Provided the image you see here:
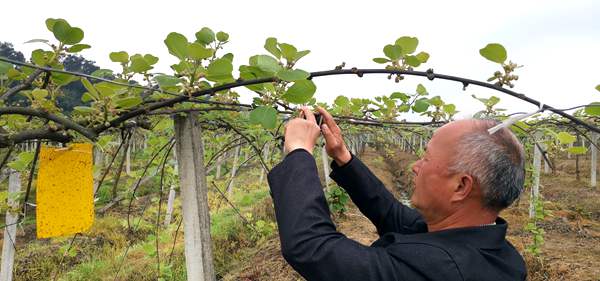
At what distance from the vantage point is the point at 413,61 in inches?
51.3

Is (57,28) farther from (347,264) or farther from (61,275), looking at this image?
(61,275)

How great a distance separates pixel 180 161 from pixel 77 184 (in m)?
0.56

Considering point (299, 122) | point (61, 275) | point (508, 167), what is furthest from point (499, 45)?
point (61, 275)

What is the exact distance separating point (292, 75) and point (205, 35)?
0.37m

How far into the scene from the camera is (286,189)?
1004mm

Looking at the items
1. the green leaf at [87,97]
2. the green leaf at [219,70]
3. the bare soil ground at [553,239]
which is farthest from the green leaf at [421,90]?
the bare soil ground at [553,239]

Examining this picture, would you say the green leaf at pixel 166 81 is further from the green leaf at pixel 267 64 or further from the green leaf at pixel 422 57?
the green leaf at pixel 422 57

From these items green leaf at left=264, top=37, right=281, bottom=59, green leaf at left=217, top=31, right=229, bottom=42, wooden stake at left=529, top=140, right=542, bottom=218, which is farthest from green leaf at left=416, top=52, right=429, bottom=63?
wooden stake at left=529, top=140, right=542, bottom=218

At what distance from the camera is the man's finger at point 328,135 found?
129 centimetres

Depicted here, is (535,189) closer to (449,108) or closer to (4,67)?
(449,108)

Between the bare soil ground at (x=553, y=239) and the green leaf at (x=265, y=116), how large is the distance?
3.59 metres

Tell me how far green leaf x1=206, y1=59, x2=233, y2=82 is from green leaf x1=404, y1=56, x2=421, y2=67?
0.54 metres

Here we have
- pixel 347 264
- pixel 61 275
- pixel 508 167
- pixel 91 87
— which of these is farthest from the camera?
pixel 61 275

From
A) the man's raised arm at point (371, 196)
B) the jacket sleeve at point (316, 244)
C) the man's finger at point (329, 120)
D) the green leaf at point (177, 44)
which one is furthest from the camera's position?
the man's raised arm at point (371, 196)
